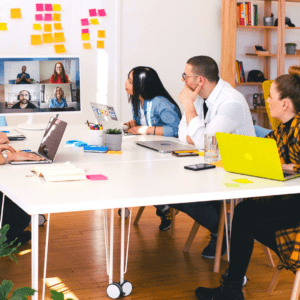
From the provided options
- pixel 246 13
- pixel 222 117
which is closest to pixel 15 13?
pixel 246 13

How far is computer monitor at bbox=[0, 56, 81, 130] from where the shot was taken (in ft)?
9.42

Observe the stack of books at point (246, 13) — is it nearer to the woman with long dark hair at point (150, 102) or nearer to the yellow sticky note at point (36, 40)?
the yellow sticky note at point (36, 40)

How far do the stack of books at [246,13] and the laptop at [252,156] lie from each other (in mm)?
3758

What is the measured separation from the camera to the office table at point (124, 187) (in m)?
1.37

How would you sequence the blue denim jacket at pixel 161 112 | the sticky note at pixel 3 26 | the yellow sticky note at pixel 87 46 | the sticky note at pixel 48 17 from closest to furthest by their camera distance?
the blue denim jacket at pixel 161 112
the sticky note at pixel 3 26
the sticky note at pixel 48 17
the yellow sticky note at pixel 87 46

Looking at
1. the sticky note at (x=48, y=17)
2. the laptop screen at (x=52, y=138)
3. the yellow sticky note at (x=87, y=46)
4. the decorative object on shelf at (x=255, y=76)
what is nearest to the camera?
the laptop screen at (x=52, y=138)

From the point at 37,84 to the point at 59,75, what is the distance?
0.48ft

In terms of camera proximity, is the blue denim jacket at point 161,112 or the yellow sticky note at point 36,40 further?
the yellow sticky note at point 36,40

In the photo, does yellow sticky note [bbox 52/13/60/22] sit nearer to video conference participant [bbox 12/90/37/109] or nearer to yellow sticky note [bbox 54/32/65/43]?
yellow sticky note [bbox 54/32/65/43]

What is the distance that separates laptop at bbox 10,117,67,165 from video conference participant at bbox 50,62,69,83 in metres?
0.85

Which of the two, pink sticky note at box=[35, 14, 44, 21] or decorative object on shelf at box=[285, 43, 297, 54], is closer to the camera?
pink sticky note at box=[35, 14, 44, 21]

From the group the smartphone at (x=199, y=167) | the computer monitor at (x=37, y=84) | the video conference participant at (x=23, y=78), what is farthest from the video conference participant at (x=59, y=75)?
the smartphone at (x=199, y=167)

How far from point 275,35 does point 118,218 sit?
3377 millimetres

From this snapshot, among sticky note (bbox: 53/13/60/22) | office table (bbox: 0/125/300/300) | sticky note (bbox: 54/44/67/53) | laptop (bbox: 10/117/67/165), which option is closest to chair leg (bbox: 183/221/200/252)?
office table (bbox: 0/125/300/300)
